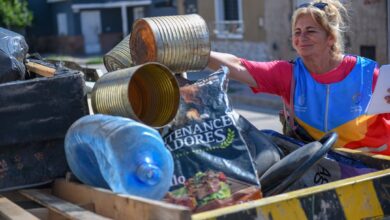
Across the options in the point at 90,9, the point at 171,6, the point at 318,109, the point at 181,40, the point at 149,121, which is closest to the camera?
the point at 149,121

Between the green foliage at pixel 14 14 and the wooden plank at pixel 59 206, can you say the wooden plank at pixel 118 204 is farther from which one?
the green foliage at pixel 14 14

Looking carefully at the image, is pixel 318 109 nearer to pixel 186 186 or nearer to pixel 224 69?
pixel 224 69

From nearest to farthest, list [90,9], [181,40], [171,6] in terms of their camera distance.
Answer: [181,40] < [171,6] < [90,9]

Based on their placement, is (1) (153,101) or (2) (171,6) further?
(2) (171,6)

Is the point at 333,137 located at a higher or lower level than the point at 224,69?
lower

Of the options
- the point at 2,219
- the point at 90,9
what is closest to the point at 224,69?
the point at 2,219

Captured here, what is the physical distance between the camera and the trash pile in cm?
266

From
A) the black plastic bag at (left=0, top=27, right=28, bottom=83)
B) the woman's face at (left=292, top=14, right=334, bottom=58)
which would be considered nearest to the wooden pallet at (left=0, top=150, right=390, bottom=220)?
the black plastic bag at (left=0, top=27, right=28, bottom=83)

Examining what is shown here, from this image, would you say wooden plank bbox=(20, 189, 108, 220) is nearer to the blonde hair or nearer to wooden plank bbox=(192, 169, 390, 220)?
wooden plank bbox=(192, 169, 390, 220)

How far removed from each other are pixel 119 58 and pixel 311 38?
108cm

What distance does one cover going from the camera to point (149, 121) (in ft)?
10.3

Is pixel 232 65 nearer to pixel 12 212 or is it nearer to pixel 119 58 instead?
pixel 119 58

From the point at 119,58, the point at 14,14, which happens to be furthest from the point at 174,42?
the point at 14,14

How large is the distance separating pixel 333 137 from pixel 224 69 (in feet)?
2.00
